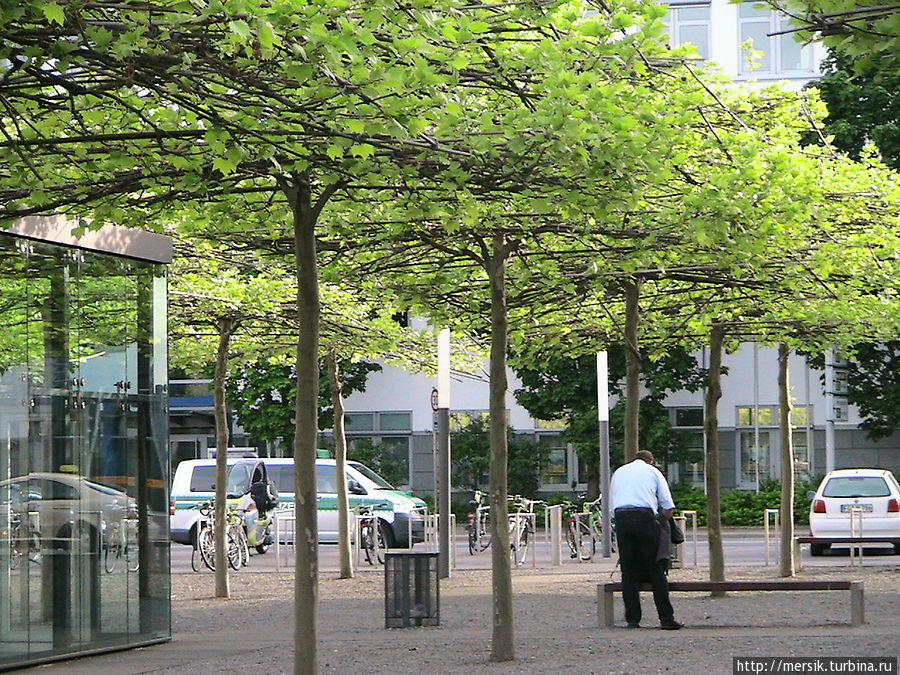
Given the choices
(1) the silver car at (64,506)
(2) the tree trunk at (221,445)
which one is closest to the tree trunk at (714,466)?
(2) the tree trunk at (221,445)

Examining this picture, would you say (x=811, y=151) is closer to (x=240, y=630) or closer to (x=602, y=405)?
(x=240, y=630)

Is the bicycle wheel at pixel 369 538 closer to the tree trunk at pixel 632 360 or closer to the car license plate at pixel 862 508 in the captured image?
the car license plate at pixel 862 508

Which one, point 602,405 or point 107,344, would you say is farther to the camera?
point 602,405

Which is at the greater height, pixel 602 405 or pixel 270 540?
pixel 602 405

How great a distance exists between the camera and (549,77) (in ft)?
32.1

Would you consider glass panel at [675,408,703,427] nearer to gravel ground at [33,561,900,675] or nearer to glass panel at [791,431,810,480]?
glass panel at [791,431,810,480]

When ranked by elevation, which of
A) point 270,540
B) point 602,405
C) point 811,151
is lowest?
point 270,540

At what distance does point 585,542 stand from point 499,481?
54.8 ft

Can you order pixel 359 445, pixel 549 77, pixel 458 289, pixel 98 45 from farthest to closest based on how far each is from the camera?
pixel 359 445, pixel 458 289, pixel 549 77, pixel 98 45

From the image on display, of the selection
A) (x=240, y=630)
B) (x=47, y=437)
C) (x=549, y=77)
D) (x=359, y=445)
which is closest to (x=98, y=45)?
(x=549, y=77)

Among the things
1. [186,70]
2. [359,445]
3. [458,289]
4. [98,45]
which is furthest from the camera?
[359,445]

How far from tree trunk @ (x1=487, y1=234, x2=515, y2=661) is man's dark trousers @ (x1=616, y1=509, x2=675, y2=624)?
7.14ft

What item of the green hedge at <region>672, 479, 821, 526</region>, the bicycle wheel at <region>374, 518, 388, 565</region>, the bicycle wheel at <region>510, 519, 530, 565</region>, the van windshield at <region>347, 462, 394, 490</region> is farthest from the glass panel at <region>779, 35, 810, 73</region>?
the bicycle wheel at <region>510, 519, 530, 565</region>

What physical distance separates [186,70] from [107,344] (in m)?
6.60
